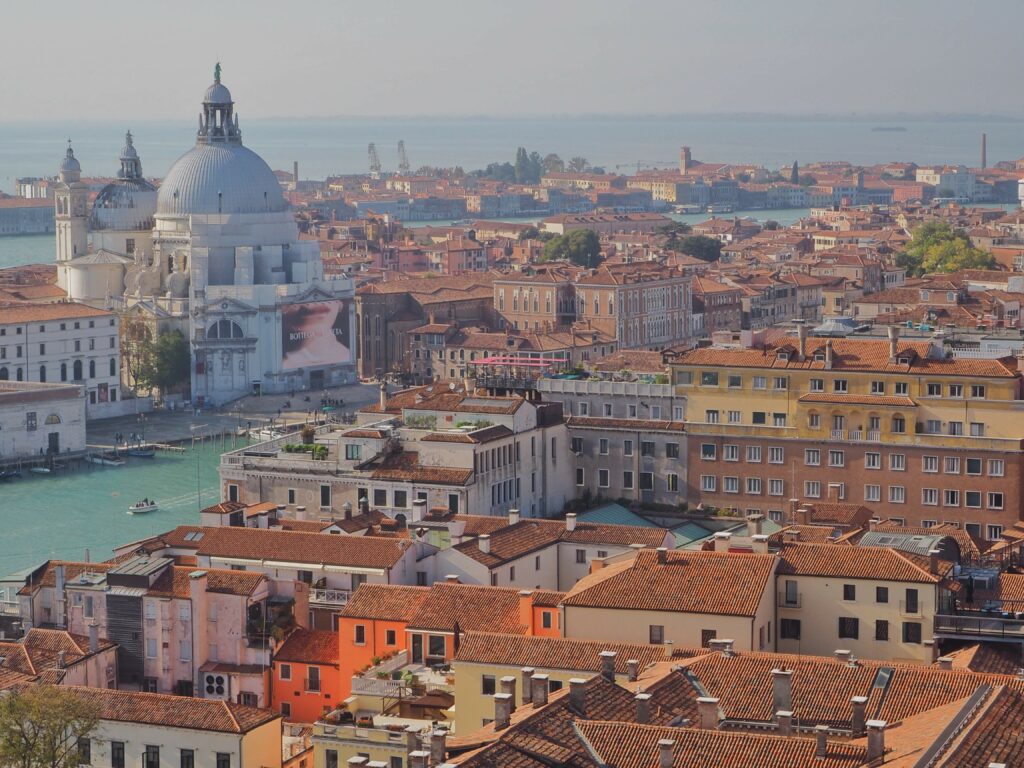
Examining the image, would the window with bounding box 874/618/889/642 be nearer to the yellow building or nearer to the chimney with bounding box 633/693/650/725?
the chimney with bounding box 633/693/650/725

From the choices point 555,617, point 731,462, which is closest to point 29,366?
point 731,462

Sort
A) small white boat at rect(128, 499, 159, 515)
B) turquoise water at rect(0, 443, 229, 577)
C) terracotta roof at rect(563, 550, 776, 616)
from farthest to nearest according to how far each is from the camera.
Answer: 1. small white boat at rect(128, 499, 159, 515)
2. turquoise water at rect(0, 443, 229, 577)
3. terracotta roof at rect(563, 550, 776, 616)

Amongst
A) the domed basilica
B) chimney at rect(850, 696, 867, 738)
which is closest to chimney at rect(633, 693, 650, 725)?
chimney at rect(850, 696, 867, 738)

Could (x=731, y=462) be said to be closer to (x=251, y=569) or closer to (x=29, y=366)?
(x=251, y=569)

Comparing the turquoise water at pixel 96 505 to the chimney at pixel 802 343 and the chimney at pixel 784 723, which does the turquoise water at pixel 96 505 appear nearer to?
the chimney at pixel 802 343

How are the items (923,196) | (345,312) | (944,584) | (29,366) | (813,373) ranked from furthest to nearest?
(923,196) → (345,312) → (29,366) → (813,373) → (944,584)

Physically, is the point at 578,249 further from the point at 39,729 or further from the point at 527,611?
the point at 39,729

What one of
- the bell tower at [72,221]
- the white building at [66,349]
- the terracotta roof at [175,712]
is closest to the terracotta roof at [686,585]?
the terracotta roof at [175,712]
